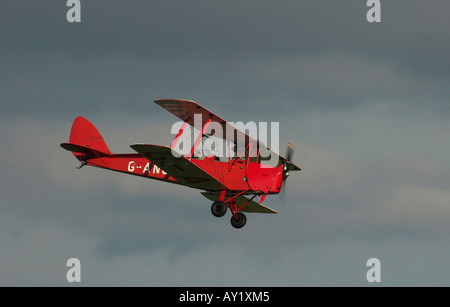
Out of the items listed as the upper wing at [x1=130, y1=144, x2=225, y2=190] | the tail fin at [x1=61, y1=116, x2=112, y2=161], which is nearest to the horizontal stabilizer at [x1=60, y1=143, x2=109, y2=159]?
the tail fin at [x1=61, y1=116, x2=112, y2=161]

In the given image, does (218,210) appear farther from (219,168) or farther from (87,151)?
(87,151)

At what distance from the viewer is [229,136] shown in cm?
3494

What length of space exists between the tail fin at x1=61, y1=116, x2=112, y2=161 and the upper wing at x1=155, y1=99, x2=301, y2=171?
4.89m

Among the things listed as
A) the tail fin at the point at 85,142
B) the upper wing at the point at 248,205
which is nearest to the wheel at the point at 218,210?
the upper wing at the point at 248,205

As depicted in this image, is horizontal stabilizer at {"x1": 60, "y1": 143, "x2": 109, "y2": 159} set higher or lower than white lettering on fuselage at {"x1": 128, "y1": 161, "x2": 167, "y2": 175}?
higher

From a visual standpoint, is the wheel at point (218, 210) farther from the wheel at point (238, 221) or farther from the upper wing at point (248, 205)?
the upper wing at point (248, 205)

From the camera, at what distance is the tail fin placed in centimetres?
3684

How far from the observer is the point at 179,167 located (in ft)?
107

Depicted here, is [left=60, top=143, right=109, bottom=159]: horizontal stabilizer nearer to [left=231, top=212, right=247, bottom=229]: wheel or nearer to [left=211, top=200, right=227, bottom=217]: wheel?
[left=211, top=200, right=227, bottom=217]: wheel

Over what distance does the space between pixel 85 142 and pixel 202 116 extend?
7.22 m
